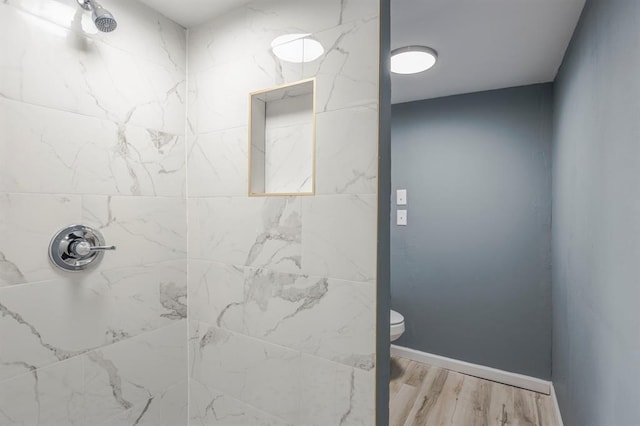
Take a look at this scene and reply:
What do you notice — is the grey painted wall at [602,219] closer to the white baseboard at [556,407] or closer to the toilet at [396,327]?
the white baseboard at [556,407]

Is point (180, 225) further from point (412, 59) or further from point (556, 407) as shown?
point (556, 407)

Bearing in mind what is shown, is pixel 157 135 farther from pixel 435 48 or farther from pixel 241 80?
pixel 435 48

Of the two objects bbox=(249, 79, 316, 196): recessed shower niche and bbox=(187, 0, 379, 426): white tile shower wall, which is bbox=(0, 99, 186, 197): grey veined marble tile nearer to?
bbox=(187, 0, 379, 426): white tile shower wall

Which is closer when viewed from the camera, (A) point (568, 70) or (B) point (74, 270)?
(B) point (74, 270)

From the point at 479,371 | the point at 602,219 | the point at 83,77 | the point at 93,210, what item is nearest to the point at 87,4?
the point at 83,77

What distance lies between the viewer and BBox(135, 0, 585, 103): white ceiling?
1.50 metres

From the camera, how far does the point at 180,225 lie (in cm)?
Answer: 159

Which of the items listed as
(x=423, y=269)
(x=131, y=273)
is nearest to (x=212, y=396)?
(x=131, y=273)

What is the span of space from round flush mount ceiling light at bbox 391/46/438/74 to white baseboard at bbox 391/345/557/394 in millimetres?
2408

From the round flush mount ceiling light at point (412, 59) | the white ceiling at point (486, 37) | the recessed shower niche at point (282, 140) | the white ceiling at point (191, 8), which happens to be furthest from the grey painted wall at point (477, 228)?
the white ceiling at point (191, 8)

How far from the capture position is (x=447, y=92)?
2646 mm

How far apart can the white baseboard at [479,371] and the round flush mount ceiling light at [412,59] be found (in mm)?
2408

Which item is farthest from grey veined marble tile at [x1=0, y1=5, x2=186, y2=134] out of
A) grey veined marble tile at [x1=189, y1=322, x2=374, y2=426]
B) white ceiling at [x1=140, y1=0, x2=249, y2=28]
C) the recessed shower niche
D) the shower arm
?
grey veined marble tile at [x1=189, y1=322, x2=374, y2=426]

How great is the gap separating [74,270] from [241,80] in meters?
1.05
